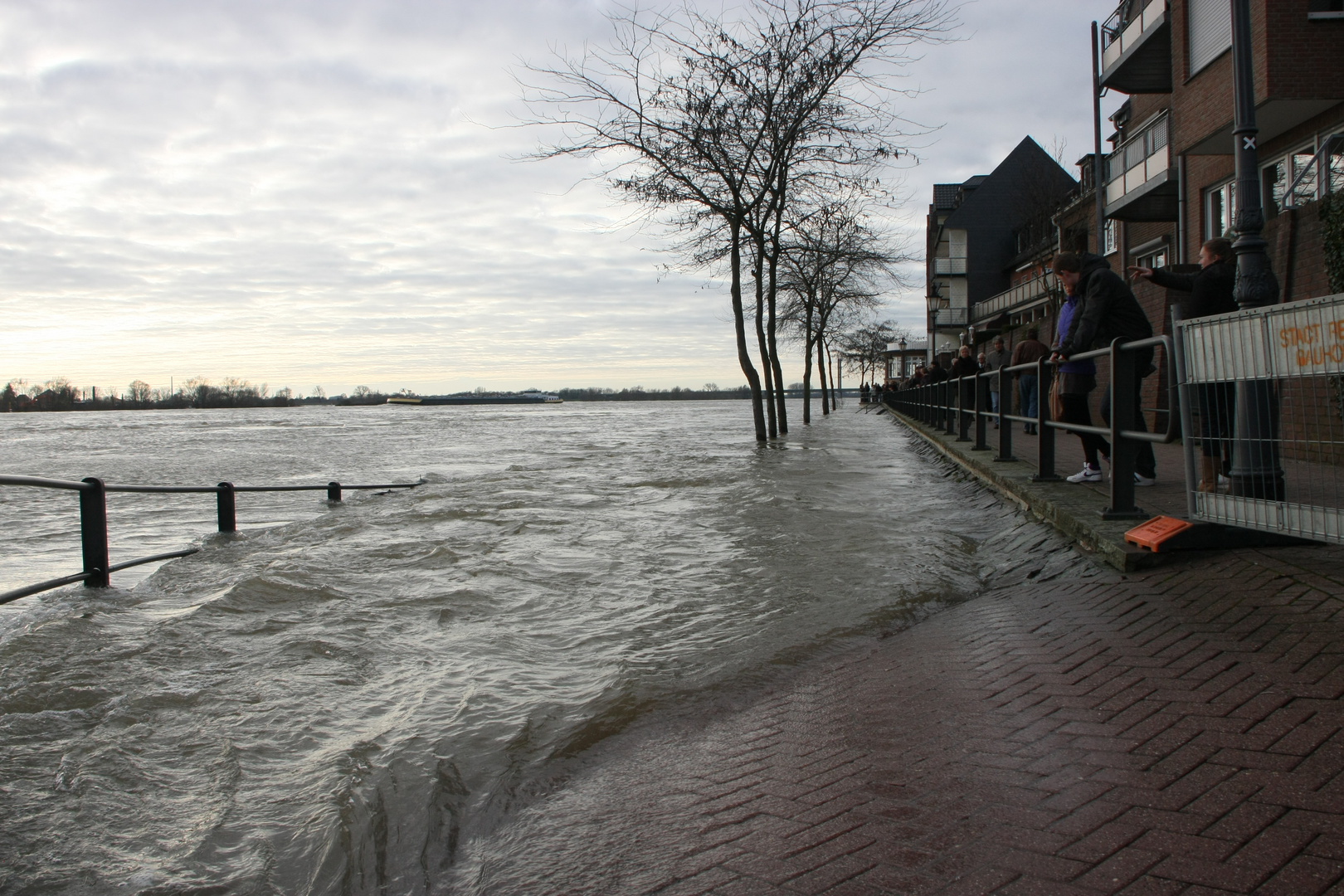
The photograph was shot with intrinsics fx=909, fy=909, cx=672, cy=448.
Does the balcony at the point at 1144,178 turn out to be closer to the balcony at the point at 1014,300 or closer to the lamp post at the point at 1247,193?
the balcony at the point at 1014,300

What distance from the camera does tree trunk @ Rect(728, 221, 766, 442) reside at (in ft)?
65.0

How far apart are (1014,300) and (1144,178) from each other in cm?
2766

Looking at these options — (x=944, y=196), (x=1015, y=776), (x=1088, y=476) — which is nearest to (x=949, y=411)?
(x=1088, y=476)

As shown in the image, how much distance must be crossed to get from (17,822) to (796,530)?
5.67 m

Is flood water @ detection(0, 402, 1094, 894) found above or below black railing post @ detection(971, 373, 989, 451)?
below

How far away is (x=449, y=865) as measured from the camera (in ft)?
7.73

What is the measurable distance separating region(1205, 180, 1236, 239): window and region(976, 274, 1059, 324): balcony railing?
20.7 m

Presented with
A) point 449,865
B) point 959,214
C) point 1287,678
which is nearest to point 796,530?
point 1287,678

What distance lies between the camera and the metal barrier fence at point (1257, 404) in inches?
137

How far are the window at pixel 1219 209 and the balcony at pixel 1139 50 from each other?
12.4 ft

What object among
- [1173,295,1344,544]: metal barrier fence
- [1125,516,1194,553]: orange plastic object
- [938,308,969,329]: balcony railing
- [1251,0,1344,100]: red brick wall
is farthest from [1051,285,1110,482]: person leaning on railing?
[938,308,969,329]: balcony railing

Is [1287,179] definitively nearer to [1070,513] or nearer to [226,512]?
[1070,513]

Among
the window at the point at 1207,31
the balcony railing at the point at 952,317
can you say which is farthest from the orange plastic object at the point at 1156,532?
the balcony railing at the point at 952,317

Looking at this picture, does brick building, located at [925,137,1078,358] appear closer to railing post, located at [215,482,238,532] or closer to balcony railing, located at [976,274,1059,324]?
balcony railing, located at [976,274,1059,324]
